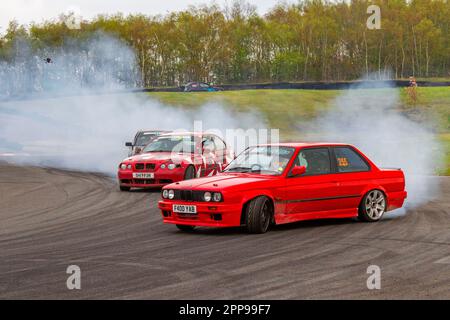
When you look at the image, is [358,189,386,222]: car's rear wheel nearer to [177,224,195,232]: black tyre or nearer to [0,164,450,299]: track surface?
[0,164,450,299]: track surface

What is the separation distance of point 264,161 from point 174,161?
6434 mm

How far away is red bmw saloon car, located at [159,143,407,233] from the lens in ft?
36.2

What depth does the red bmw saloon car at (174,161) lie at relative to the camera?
1812 centimetres

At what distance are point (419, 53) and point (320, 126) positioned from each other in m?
63.6

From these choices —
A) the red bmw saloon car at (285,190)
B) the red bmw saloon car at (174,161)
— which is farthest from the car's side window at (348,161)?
the red bmw saloon car at (174,161)

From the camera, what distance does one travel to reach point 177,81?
405 ft

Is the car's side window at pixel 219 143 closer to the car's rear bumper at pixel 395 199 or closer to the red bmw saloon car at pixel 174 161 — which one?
the red bmw saloon car at pixel 174 161

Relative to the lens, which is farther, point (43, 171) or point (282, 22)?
point (282, 22)

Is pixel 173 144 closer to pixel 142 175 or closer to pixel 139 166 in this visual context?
pixel 139 166

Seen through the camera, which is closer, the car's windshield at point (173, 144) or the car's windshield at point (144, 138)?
the car's windshield at point (173, 144)

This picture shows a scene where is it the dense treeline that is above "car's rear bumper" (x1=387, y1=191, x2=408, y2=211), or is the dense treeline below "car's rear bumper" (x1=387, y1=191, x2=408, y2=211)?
above

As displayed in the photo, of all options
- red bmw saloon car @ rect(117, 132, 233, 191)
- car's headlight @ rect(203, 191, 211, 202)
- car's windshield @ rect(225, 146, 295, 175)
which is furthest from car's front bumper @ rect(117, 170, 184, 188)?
car's headlight @ rect(203, 191, 211, 202)

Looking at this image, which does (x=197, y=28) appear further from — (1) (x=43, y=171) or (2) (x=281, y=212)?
(2) (x=281, y=212)

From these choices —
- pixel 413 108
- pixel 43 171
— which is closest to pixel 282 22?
pixel 413 108
